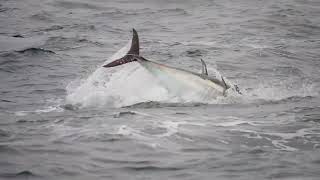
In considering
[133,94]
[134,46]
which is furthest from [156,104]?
[134,46]

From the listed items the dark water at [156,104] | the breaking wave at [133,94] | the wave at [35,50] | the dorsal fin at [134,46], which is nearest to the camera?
the dark water at [156,104]

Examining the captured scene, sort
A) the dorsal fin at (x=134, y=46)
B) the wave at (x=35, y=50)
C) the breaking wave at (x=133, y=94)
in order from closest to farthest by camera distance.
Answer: the dorsal fin at (x=134, y=46) → the breaking wave at (x=133, y=94) → the wave at (x=35, y=50)

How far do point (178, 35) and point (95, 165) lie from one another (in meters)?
16.9

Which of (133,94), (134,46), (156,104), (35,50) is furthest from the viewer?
(35,50)

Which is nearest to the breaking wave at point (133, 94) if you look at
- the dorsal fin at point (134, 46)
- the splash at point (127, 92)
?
the splash at point (127, 92)

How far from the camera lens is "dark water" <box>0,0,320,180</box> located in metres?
10.3

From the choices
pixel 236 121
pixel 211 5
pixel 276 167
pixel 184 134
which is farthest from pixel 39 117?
pixel 211 5

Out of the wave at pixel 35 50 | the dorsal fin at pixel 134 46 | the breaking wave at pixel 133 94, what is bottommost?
the wave at pixel 35 50

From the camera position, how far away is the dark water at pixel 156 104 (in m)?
10.3

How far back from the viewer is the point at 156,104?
14.9 meters

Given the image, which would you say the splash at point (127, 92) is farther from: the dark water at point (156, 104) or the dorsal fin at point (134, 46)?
the dorsal fin at point (134, 46)

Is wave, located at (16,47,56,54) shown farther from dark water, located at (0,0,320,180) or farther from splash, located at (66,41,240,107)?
splash, located at (66,41,240,107)

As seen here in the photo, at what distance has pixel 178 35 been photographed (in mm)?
26688

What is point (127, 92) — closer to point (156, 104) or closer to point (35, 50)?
point (156, 104)
